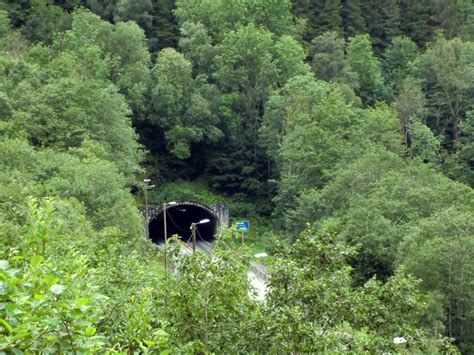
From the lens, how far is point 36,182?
1004 inches

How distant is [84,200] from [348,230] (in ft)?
38.3

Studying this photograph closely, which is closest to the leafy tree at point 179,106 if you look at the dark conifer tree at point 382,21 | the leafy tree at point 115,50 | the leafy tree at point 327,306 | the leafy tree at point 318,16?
the leafy tree at point 115,50

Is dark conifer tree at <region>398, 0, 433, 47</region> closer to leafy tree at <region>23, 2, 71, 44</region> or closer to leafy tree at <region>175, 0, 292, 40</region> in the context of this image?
leafy tree at <region>175, 0, 292, 40</region>

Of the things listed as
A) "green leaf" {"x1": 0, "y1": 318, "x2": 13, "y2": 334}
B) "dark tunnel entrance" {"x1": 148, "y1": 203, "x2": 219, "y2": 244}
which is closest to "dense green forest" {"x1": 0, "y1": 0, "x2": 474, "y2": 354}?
"green leaf" {"x1": 0, "y1": 318, "x2": 13, "y2": 334}

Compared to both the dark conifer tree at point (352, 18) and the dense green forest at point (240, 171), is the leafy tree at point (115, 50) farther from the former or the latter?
the dark conifer tree at point (352, 18)

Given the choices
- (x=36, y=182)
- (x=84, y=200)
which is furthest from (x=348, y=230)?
(x=36, y=182)

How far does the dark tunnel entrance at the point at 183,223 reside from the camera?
151 feet

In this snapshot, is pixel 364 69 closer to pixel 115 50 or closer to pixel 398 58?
pixel 398 58

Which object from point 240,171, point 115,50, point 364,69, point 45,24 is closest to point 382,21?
point 364,69

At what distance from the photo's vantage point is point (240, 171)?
48.1m

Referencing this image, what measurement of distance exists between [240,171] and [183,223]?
5.85m

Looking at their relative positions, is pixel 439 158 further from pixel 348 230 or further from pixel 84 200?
pixel 84 200

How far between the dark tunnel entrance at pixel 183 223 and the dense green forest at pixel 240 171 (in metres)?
1.33

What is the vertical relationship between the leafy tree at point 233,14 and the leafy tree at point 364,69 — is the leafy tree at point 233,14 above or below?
above
